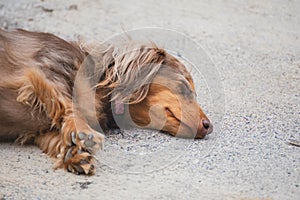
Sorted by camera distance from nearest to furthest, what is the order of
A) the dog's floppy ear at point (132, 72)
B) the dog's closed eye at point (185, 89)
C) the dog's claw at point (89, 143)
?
the dog's claw at point (89, 143)
the dog's floppy ear at point (132, 72)
the dog's closed eye at point (185, 89)

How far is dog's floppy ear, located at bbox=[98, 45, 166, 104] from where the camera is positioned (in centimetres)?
442

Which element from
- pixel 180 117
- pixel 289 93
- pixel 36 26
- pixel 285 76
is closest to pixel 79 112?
pixel 180 117

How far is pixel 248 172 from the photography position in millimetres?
4074

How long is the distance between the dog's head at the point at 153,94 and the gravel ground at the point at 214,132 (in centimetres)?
11

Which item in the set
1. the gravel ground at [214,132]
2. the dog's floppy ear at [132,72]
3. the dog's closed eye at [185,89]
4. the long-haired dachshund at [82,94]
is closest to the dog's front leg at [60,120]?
the long-haired dachshund at [82,94]

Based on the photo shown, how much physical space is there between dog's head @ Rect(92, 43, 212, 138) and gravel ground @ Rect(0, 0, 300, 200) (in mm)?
113

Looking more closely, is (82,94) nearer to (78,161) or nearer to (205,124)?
(78,161)

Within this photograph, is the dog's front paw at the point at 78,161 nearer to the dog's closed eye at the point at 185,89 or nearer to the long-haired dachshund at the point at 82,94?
the long-haired dachshund at the point at 82,94

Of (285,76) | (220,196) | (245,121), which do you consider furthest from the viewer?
(285,76)

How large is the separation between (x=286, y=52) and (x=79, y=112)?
337 cm

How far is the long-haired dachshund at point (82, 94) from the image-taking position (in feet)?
13.7

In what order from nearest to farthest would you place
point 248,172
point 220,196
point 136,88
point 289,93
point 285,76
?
1. point 220,196
2. point 248,172
3. point 136,88
4. point 289,93
5. point 285,76

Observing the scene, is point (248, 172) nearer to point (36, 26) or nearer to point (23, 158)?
point (23, 158)

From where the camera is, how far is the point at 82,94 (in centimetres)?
430
